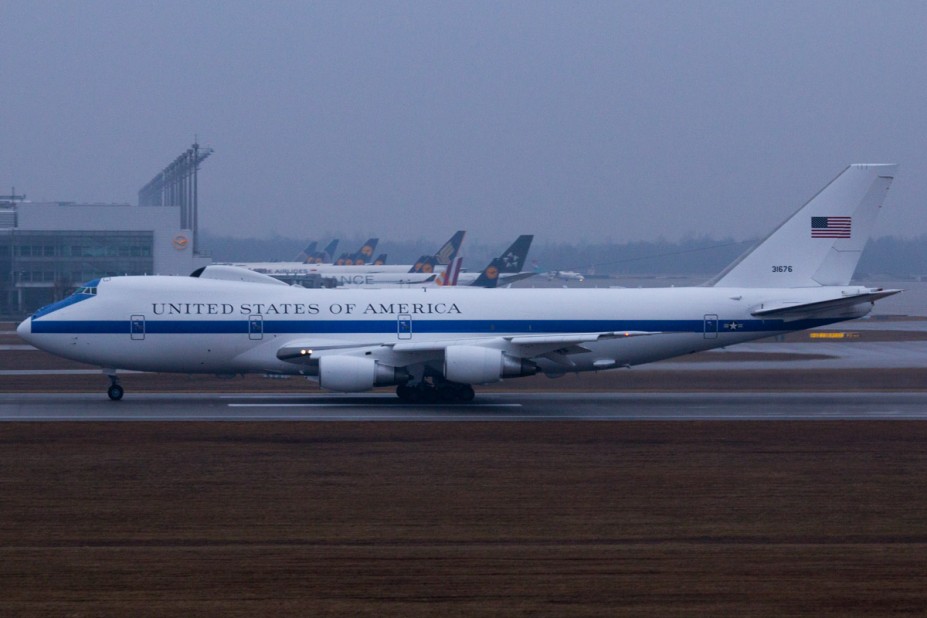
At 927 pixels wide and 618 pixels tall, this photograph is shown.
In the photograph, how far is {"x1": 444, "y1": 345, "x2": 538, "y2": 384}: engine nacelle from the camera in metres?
26.0

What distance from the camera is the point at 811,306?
1073 inches

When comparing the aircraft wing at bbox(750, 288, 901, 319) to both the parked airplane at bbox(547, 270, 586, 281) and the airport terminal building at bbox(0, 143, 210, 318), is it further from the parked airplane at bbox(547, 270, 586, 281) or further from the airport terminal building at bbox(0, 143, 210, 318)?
the parked airplane at bbox(547, 270, 586, 281)

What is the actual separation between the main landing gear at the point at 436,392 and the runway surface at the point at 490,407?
352 mm

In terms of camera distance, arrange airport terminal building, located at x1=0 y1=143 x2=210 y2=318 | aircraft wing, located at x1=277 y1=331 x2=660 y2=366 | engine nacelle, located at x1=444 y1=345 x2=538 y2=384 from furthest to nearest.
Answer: airport terminal building, located at x1=0 y1=143 x2=210 y2=318 → aircraft wing, located at x1=277 y1=331 x2=660 y2=366 → engine nacelle, located at x1=444 y1=345 x2=538 y2=384
